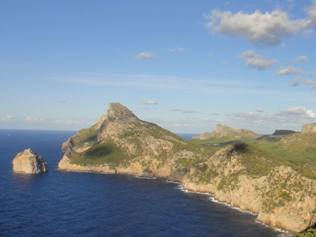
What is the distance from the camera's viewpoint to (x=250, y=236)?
10200 centimetres

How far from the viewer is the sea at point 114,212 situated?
105750 millimetres

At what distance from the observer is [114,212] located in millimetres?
127438

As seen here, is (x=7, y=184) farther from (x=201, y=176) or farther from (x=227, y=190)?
(x=227, y=190)

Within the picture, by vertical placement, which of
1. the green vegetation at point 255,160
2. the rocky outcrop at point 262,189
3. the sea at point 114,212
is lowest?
the sea at point 114,212

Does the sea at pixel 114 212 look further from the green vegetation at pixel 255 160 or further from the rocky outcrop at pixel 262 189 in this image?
the green vegetation at pixel 255 160

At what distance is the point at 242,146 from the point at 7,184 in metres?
158

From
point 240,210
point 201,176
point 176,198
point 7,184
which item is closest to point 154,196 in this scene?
point 176,198

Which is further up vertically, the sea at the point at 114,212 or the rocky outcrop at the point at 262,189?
the rocky outcrop at the point at 262,189

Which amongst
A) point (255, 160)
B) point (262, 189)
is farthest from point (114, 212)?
point (255, 160)

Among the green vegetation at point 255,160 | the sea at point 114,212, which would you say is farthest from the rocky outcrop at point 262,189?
the sea at point 114,212

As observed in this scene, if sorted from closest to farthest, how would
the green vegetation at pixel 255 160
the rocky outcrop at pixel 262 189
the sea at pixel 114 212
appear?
the sea at pixel 114 212
the rocky outcrop at pixel 262 189
the green vegetation at pixel 255 160

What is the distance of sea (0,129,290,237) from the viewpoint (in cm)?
10575

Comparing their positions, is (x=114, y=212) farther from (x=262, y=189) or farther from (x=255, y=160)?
(x=255, y=160)

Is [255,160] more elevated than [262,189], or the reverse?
[255,160]
